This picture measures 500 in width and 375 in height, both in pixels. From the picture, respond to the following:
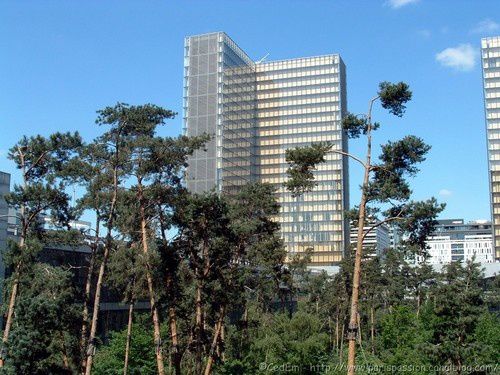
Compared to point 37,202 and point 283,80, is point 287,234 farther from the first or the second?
point 37,202

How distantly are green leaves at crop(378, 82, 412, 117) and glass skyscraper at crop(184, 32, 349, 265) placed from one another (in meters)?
123

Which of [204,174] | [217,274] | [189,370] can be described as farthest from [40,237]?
[204,174]

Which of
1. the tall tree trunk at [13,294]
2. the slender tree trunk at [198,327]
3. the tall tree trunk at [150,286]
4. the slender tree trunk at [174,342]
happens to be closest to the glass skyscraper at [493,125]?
the slender tree trunk at [198,327]

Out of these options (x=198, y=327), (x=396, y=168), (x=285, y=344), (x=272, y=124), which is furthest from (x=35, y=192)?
(x=272, y=124)

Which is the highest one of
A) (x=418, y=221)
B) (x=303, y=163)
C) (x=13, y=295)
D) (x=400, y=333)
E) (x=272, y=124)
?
(x=272, y=124)

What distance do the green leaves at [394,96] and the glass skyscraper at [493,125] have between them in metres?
127

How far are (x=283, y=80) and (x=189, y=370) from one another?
13642cm

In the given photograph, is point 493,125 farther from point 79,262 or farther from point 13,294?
point 13,294

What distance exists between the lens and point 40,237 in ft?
95.4

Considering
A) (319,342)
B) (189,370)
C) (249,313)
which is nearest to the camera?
(189,370)


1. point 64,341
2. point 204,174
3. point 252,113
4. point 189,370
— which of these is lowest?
point 189,370

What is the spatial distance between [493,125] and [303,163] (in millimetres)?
132360

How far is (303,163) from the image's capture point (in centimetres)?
1967

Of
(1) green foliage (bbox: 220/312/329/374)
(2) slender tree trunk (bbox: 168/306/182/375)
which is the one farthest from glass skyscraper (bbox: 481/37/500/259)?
(2) slender tree trunk (bbox: 168/306/182/375)
